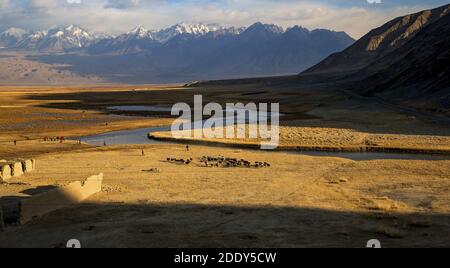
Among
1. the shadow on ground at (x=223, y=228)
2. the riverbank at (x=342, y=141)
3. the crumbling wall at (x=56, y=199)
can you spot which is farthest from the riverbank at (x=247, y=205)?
the riverbank at (x=342, y=141)

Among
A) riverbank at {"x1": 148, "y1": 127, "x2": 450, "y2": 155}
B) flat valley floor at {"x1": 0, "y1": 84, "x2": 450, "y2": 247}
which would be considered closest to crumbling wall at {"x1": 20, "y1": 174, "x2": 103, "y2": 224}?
flat valley floor at {"x1": 0, "y1": 84, "x2": 450, "y2": 247}

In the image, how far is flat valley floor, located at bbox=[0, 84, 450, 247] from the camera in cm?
1945

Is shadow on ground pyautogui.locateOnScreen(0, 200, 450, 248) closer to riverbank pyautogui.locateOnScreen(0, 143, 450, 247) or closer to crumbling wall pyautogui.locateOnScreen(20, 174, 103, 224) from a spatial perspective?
riverbank pyautogui.locateOnScreen(0, 143, 450, 247)

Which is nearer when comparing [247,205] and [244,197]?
[247,205]

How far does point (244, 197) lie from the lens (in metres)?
26.5

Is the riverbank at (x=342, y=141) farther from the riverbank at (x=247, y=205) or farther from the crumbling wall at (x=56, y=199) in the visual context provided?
the crumbling wall at (x=56, y=199)

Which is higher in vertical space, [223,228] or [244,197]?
[223,228]

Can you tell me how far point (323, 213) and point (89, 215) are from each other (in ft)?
32.7

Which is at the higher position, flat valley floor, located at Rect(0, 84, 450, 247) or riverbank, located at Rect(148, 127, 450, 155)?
flat valley floor, located at Rect(0, 84, 450, 247)

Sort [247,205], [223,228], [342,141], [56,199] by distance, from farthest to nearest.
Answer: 1. [342,141]
2. [247,205]
3. [56,199]
4. [223,228]

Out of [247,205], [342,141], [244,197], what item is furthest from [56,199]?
[342,141]

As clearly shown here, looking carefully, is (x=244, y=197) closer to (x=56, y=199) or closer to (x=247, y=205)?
(x=247, y=205)

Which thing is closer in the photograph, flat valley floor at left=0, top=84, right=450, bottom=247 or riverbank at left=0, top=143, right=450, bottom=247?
riverbank at left=0, top=143, right=450, bottom=247

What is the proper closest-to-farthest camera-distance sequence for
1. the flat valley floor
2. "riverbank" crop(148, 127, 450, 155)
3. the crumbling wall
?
the flat valley floor → the crumbling wall → "riverbank" crop(148, 127, 450, 155)
